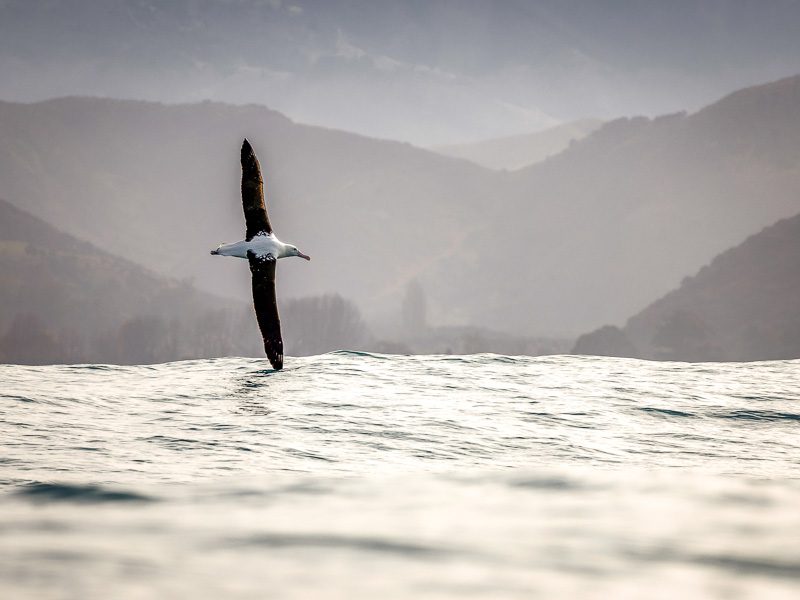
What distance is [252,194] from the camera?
2603 cm

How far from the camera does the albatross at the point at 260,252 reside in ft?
81.1

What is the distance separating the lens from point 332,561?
30.4 feet

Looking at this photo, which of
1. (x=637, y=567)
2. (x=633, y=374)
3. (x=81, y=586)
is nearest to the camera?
(x=81, y=586)

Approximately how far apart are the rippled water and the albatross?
129 centimetres

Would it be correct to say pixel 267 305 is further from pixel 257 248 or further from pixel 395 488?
pixel 395 488

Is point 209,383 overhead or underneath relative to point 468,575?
overhead

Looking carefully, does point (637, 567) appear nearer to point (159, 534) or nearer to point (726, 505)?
point (726, 505)

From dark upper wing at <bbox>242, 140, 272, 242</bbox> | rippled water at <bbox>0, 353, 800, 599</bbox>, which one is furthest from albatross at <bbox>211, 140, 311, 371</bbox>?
rippled water at <bbox>0, 353, 800, 599</bbox>

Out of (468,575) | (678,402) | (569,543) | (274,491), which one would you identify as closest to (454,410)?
(678,402)

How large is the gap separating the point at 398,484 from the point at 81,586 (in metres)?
5.65

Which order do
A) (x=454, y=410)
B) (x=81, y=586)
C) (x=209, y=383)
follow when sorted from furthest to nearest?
(x=209, y=383)
(x=454, y=410)
(x=81, y=586)

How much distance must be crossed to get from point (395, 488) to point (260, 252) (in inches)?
537

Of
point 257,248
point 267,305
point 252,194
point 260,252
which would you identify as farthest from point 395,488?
point 252,194

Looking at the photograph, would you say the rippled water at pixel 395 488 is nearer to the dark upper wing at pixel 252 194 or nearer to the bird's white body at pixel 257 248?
the bird's white body at pixel 257 248
